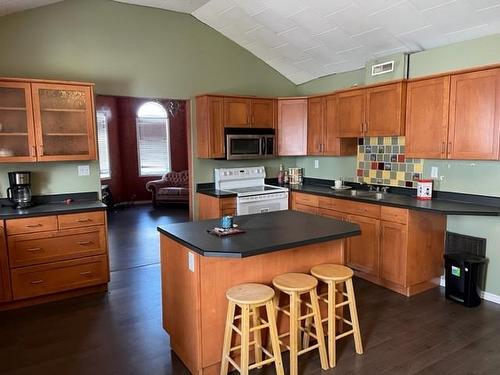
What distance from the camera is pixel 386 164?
14.6 ft

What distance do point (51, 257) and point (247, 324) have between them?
235 cm

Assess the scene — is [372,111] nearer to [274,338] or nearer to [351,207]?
[351,207]

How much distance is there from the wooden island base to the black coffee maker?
6.31 feet

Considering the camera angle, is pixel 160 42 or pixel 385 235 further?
pixel 160 42

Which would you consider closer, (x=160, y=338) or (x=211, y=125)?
(x=160, y=338)

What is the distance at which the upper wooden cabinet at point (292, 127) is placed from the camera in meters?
5.19

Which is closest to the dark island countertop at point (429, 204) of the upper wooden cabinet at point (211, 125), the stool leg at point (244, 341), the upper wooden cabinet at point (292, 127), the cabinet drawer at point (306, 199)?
the cabinet drawer at point (306, 199)

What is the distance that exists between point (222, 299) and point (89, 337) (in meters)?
1.30

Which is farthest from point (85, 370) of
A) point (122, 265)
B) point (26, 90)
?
point (26, 90)

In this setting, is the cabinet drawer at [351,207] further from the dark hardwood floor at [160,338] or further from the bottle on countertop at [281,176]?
the bottle on countertop at [281,176]

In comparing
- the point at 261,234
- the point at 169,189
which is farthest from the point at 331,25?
the point at 169,189

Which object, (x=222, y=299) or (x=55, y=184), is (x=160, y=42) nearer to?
(x=55, y=184)

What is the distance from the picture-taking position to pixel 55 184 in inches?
159

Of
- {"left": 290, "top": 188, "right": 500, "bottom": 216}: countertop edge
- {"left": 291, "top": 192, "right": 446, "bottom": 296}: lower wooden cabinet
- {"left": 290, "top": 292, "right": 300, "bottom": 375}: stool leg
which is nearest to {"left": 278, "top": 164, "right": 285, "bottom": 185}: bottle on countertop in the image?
{"left": 290, "top": 188, "right": 500, "bottom": 216}: countertop edge
